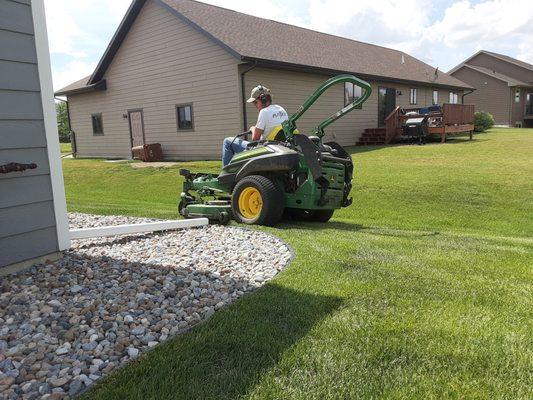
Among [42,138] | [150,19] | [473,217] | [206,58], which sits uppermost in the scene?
[150,19]

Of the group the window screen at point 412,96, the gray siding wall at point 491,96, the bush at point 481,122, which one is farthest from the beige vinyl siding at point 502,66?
the window screen at point 412,96

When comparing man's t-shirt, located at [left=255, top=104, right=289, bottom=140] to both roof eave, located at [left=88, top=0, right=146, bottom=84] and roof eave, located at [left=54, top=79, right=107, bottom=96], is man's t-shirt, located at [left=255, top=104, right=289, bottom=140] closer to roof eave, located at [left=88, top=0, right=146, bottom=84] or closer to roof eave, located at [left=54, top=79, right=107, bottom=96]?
roof eave, located at [left=88, top=0, right=146, bottom=84]

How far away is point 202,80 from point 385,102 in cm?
959

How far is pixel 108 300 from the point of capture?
3.26 m

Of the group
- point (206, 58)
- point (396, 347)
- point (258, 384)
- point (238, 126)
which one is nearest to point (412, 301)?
point (396, 347)

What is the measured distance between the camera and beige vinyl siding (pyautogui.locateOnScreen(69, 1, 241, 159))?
16062 mm

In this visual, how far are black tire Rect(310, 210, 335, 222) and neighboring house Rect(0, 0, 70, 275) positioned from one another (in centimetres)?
372

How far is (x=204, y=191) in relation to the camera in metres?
7.18

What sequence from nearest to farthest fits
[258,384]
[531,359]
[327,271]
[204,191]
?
[258,384]
[531,359]
[327,271]
[204,191]

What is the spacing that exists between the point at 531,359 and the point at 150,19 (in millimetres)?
18370

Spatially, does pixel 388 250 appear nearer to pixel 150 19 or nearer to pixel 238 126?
pixel 238 126

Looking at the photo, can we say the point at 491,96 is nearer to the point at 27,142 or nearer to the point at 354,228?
the point at 354,228

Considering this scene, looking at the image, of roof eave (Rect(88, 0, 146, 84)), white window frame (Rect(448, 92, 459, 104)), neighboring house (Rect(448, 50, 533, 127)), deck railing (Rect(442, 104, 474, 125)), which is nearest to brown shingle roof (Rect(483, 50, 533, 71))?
neighboring house (Rect(448, 50, 533, 127))

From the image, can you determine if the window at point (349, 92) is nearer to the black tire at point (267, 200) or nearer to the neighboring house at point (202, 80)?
the neighboring house at point (202, 80)
